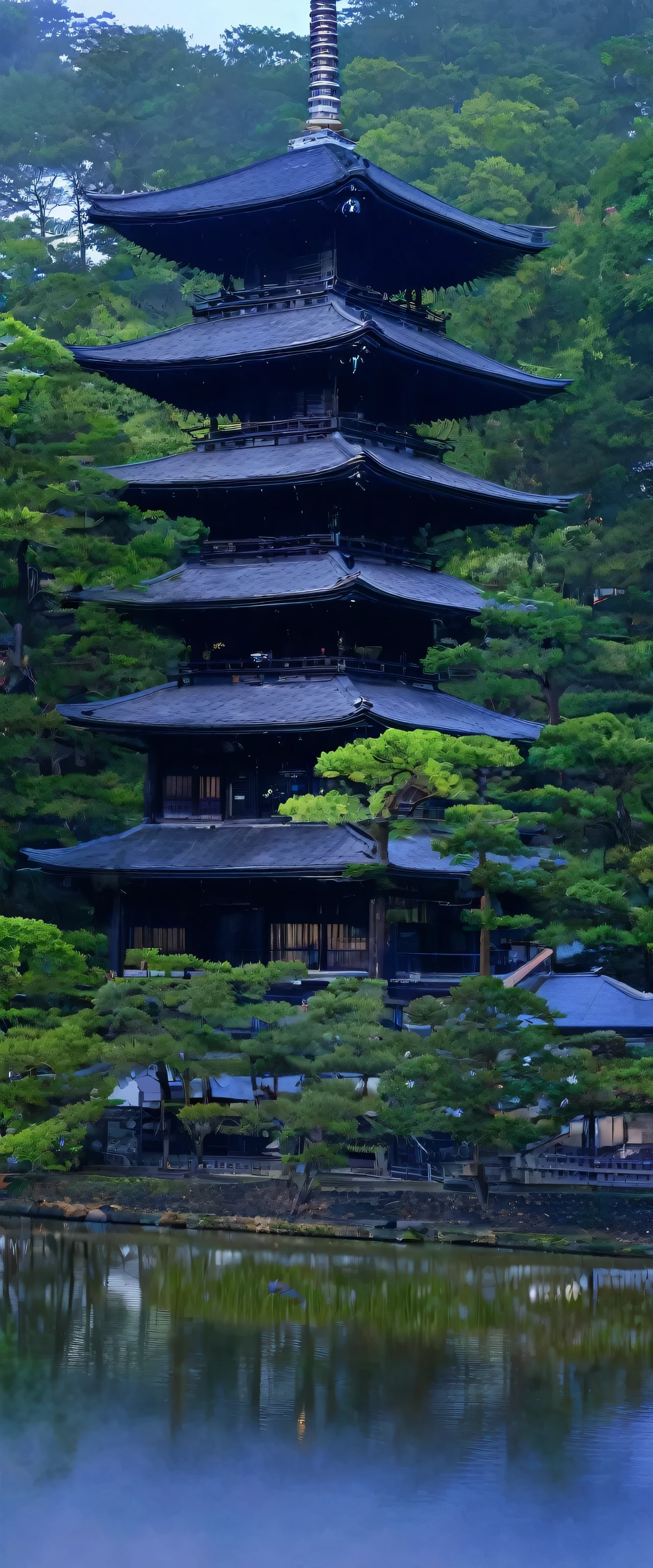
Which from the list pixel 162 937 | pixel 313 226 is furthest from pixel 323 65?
pixel 162 937

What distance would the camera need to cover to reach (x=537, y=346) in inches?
2591

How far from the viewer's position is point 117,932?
4216 centimetres

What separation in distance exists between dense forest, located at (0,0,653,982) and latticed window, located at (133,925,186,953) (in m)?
2.63

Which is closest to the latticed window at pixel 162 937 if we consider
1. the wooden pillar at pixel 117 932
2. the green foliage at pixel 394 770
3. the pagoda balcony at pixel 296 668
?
the wooden pillar at pixel 117 932

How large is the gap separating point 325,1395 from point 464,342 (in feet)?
151

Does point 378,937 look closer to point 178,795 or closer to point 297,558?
point 178,795

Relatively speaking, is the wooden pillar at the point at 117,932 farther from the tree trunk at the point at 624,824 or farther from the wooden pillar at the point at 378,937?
the tree trunk at the point at 624,824

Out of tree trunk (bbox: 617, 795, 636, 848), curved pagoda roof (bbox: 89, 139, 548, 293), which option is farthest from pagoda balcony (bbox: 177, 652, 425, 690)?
curved pagoda roof (bbox: 89, 139, 548, 293)

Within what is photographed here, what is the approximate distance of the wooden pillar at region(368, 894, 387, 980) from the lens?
38.5 metres

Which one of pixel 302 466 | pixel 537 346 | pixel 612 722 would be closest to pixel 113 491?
pixel 302 466

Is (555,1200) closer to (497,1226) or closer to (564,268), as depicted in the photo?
(497,1226)

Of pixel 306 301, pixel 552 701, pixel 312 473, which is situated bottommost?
pixel 552 701

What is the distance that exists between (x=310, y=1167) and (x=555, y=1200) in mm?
4290

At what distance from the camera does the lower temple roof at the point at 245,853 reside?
1542 inches
